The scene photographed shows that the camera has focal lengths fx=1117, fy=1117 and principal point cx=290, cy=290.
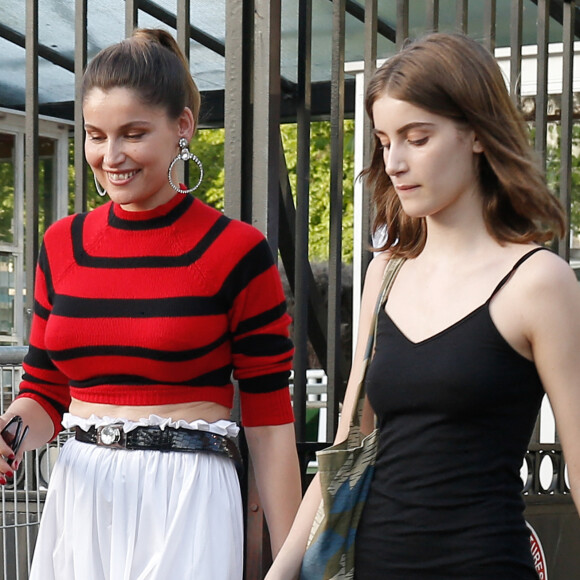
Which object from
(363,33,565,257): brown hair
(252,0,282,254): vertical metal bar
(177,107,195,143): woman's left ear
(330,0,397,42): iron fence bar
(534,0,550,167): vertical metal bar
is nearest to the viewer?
(363,33,565,257): brown hair

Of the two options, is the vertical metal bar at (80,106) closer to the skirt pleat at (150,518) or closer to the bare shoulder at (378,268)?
the skirt pleat at (150,518)

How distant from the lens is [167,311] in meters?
2.34

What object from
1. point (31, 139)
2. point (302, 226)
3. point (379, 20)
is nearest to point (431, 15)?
point (302, 226)

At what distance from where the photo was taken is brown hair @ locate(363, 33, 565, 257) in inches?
75.2

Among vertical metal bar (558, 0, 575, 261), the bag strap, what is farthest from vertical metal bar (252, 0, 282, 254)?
vertical metal bar (558, 0, 575, 261)

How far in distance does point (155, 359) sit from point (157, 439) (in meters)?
0.17

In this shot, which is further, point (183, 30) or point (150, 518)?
point (183, 30)

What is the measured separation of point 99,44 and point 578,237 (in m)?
3.17

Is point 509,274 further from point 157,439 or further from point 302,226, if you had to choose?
point 302,226

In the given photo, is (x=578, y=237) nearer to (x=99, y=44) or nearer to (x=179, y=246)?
(x=99, y=44)

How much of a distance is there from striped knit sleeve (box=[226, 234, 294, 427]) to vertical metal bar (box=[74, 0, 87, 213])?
0.96 metres

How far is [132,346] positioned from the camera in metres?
2.33

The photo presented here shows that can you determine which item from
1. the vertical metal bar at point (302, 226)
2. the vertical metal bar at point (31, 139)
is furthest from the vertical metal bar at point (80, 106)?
the vertical metal bar at point (302, 226)

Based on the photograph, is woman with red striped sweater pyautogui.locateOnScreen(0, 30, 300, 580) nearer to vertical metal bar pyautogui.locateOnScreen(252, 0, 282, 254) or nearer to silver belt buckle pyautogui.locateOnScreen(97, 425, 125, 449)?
silver belt buckle pyautogui.locateOnScreen(97, 425, 125, 449)
